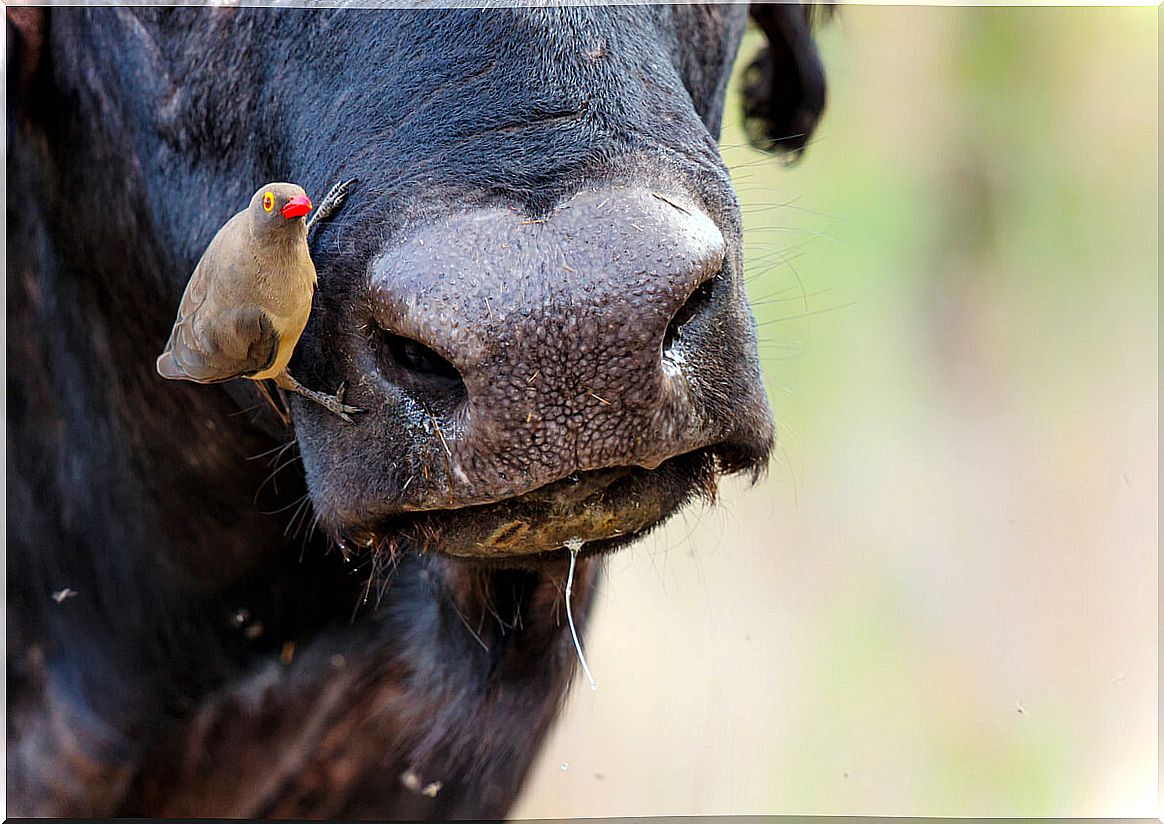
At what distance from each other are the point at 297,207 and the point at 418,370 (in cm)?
22

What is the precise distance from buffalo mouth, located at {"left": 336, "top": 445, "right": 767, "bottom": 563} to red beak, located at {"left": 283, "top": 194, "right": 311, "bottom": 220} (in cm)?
36

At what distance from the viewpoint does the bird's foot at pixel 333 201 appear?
148 cm

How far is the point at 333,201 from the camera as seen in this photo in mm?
1480

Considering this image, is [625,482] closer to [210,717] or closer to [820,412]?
[210,717]

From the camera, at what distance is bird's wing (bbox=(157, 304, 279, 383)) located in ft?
4.61

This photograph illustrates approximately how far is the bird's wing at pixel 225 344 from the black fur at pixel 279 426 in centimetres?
8

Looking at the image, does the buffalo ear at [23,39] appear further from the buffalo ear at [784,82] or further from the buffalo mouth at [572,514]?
the buffalo ear at [784,82]

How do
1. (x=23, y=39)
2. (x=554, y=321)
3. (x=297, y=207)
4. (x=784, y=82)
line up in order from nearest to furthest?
(x=554, y=321) < (x=297, y=207) < (x=23, y=39) < (x=784, y=82)

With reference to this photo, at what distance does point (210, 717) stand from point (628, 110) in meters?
1.63

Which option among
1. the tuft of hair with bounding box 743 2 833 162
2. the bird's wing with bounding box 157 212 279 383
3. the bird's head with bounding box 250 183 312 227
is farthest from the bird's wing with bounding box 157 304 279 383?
the tuft of hair with bounding box 743 2 833 162

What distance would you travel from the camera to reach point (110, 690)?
239 cm

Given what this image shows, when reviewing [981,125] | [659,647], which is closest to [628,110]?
[659,647]

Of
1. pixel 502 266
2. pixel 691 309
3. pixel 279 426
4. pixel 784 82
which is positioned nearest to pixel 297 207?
pixel 502 266

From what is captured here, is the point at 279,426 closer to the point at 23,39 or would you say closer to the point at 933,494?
the point at 23,39
